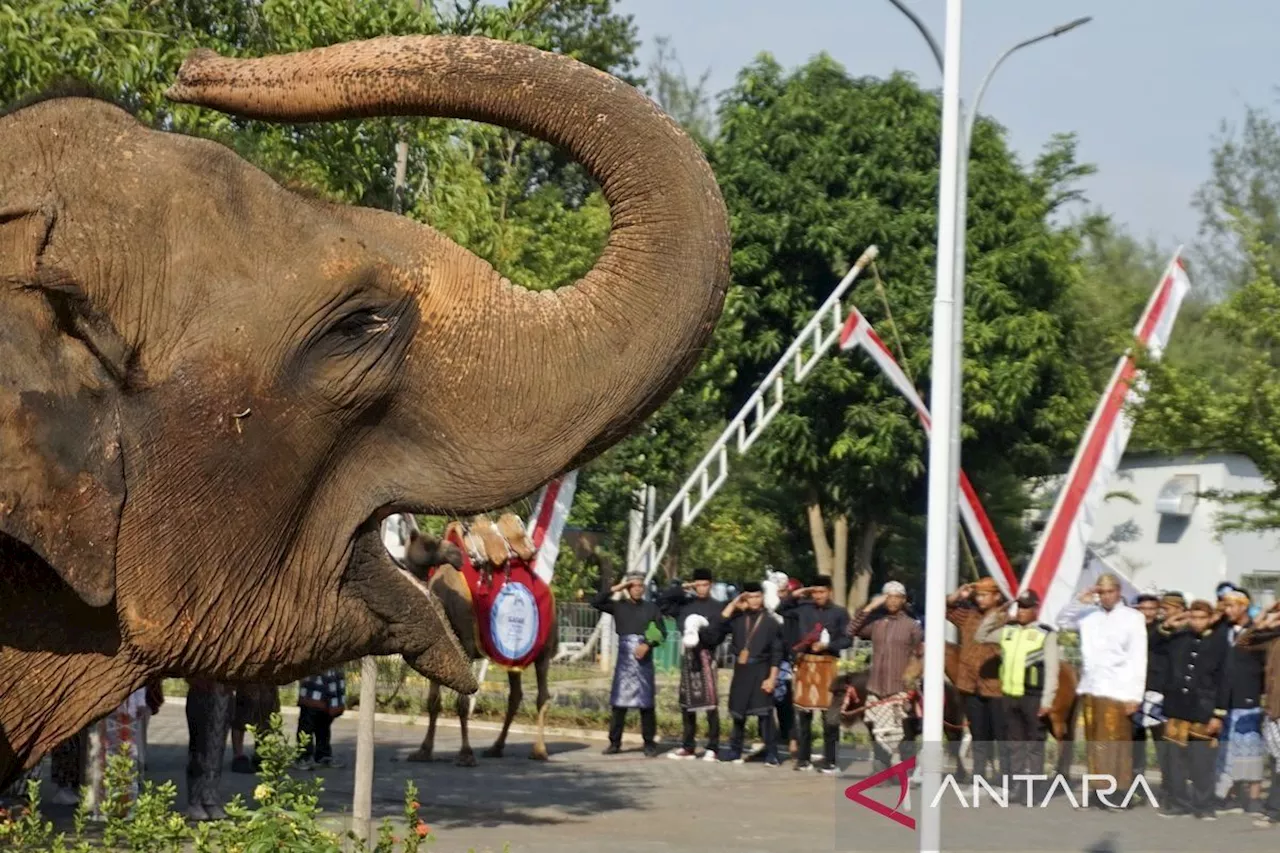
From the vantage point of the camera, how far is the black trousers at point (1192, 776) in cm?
1614

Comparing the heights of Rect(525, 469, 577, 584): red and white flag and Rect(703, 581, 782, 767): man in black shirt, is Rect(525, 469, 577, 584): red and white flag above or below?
above

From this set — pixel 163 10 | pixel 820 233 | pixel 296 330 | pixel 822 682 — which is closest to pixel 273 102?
pixel 296 330

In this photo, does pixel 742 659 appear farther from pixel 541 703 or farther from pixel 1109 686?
pixel 1109 686

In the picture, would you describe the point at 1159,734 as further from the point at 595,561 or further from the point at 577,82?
the point at 595,561

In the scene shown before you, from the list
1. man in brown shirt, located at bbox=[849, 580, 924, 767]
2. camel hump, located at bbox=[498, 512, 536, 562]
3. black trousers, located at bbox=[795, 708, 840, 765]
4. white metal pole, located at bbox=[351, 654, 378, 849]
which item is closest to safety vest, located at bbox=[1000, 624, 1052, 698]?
man in brown shirt, located at bbox=[849, 580, 924, 767]

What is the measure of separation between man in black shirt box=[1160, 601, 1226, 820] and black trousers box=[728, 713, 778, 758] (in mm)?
4498

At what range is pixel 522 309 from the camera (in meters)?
2.74

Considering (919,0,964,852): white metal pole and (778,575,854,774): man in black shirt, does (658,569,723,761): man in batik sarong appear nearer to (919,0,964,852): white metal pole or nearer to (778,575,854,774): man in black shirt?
(778,575,854,774): man in black shirt

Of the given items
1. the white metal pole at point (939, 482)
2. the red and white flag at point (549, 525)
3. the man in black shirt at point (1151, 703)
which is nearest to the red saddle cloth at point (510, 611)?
the red and white flag at point (549, 525)

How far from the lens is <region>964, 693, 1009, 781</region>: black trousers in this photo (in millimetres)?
16312

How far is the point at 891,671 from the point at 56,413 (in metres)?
15.5

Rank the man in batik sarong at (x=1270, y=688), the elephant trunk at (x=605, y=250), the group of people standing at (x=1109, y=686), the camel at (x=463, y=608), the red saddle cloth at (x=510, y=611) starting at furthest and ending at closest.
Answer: the group of people standing at (x=1109, y=686)
the red saddle cloth at (x=510, y=611)
the man in batik sarong at (x=1270, y=688)
the camel at (x=463, y=608)
the elephant trunk at (x=605, y=250)

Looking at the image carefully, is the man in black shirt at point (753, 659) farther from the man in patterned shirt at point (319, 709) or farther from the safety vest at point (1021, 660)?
the man in patterned shirt at point (319, 709)

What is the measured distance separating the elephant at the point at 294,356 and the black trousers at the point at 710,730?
17665 mm
